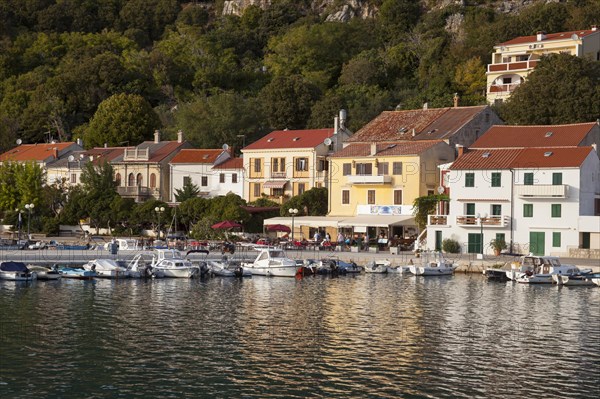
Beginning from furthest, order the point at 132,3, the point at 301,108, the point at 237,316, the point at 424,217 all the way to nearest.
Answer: the point at 132,3, the point at 301,108, the point at 424,217, the point at 237,316

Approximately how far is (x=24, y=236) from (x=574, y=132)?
137 ft

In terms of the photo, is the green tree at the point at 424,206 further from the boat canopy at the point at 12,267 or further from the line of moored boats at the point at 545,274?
the boat canopy at the point at 12,267

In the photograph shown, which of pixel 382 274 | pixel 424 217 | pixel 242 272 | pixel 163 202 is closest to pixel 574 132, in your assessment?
pixel 424 217

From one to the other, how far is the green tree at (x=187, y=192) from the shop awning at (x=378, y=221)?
664 inches

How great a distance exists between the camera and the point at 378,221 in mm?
69500

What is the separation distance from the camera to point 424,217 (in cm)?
6819

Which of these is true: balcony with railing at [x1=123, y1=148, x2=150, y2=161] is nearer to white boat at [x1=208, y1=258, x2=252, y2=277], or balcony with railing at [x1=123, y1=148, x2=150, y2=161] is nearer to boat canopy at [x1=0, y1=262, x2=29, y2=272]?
white boat at [x1=208, y1=258, x2=252, y2=277]

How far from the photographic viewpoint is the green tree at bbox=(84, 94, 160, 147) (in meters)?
101

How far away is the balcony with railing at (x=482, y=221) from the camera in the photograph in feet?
211

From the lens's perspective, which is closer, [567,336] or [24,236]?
[567,336]

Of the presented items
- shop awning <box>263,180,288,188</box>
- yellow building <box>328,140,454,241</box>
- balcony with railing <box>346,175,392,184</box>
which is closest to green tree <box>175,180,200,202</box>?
shop awning <box>263,180,288,188</box>

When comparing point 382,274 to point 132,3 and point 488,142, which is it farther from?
point 132,3

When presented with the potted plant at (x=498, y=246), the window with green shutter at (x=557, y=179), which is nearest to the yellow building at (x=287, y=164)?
the potted plant at (x=498, y=246)

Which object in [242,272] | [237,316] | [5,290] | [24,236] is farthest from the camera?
[24,236]
